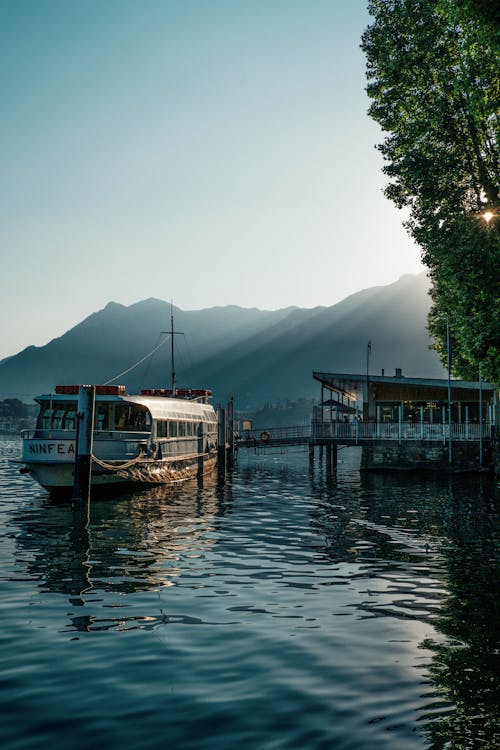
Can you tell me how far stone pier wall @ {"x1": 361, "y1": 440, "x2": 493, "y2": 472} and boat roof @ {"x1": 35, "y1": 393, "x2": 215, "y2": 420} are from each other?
40.4 feet

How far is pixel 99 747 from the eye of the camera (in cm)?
612

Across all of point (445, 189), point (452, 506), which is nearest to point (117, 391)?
point (452, 506)

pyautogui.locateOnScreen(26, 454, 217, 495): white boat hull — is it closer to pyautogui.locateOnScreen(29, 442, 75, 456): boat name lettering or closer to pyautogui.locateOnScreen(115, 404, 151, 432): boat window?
pyautogui.locateOnScreen(29, 442, 75, 456): boat name lettering

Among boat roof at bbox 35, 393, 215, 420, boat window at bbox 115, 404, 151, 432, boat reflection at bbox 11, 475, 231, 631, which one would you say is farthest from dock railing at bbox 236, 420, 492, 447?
boat window at bbox 115, 404, 151, 432

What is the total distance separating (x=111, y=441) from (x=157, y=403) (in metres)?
4.30

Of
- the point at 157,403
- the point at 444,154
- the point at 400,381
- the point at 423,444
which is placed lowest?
the point at 423,444

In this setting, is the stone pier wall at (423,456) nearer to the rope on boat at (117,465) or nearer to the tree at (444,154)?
the tree at (444,154)

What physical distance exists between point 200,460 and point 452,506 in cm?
1854

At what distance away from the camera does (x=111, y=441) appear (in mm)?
28000

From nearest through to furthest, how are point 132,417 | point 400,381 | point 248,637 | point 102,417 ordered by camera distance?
point 248,637 < point 102,417 < point 132,417 < point 400,381

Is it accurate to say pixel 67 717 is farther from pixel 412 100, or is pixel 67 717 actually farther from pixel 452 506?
pixel 412 100

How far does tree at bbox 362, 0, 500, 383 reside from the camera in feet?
88.8

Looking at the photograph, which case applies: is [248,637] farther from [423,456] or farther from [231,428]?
[231,428]

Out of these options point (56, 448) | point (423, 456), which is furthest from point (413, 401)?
point (56, 448)
